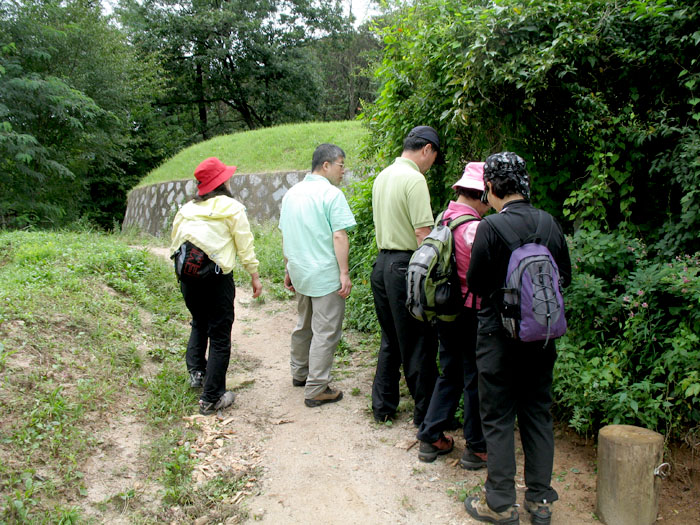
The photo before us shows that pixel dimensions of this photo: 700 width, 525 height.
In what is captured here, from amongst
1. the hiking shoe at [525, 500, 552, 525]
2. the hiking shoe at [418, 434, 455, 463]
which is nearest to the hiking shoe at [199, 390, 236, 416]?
the hiking shoe at [418, 434, 455, 463]

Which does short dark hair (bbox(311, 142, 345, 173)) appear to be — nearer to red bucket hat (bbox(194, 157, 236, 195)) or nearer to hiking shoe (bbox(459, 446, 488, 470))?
red bucket hat (bbox(194, 157, 236, 195))

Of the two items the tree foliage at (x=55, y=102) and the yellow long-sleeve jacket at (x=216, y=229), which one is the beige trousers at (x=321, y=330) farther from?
the tree foliage at (x=55, y=102)

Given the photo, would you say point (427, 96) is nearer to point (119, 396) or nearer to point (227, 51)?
point (119, 396)

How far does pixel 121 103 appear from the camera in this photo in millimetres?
16641

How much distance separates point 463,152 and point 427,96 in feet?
1.92

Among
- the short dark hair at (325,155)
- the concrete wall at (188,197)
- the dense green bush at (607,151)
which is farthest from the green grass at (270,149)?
the dense green bush at (607,151)

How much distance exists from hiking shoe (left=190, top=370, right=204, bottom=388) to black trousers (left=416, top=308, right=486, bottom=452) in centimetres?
197

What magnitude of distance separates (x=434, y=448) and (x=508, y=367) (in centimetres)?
106

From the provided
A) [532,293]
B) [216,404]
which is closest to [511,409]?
[532,293]

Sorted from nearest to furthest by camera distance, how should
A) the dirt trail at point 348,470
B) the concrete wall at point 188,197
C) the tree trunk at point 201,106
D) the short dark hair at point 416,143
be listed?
the dirt trail at point 348,470, the short dark hair at point 416,143, the concrete wall at point 188,197, the tree trunk at point 201,106

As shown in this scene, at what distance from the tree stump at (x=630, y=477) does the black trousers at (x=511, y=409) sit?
38 cm

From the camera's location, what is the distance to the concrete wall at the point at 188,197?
44.1ft

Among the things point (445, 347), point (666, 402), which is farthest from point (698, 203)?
point (445, 347)

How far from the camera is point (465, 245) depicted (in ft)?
9.94
